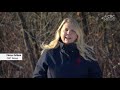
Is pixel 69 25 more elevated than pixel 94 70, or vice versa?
pixel 69 25

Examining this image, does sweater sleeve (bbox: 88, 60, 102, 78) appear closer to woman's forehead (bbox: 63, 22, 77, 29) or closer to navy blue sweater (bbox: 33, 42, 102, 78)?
navy blue sweater (bbox: 33, 42, 102, 78)

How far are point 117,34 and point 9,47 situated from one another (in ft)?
4.87

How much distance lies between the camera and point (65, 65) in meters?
4.21

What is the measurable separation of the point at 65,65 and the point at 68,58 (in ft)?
0.33

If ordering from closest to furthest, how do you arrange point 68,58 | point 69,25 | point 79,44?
point 69,25, point 79,44, point 68,58

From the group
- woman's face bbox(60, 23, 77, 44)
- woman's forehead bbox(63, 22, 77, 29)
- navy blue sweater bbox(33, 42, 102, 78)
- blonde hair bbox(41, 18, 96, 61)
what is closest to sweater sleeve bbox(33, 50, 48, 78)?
navy blue sweater bbox(33, 42, 102, 78)

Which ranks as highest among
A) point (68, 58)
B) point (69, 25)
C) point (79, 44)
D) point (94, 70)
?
point (69, 25)

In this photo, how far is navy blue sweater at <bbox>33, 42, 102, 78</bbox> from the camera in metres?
4.00

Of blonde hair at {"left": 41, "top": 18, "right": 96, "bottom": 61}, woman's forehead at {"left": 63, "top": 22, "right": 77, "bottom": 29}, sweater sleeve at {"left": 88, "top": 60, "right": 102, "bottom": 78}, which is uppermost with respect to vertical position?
woman's forehead at {"left": 63, "top": 22, "right": 77, "bottom": 29}

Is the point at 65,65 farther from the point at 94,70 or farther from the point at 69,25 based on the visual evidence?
the point at 69,25

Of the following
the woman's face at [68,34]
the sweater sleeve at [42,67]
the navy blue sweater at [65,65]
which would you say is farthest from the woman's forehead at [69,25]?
the sweater sleeve at [42,67]

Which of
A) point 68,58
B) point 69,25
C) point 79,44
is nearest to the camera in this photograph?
point 69,25

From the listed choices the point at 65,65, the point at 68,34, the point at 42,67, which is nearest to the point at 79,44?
the point at 68,34
